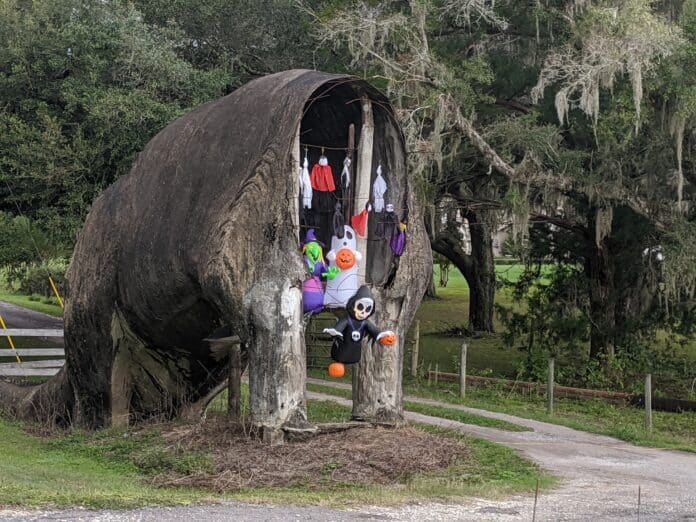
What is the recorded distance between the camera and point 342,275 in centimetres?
980

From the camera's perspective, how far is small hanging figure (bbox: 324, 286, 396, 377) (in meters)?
9.50

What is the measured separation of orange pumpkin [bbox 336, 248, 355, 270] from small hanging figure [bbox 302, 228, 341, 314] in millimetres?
56

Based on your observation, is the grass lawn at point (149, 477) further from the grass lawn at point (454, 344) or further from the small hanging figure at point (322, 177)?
the grass lawn at point (454, 344)

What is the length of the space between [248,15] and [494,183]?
22.2 feet

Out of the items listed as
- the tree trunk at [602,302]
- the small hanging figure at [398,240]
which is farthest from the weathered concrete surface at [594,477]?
the tree trunk at [602,302]

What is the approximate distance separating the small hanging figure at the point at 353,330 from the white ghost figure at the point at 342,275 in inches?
6.6

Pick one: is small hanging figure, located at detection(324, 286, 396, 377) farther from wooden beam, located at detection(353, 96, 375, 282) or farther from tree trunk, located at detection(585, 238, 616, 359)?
tree trunk, located at detection(585, 238, 616, 359)

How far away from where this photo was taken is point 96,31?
18.5 metres

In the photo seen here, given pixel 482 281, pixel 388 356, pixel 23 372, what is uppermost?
pixel 482 281

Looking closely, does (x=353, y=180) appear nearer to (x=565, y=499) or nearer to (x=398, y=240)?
(x=398, y=240)

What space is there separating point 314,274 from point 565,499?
3.14 m

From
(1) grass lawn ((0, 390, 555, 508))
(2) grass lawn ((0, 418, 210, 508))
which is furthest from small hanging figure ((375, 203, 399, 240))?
(2) grass lawn ((0, 418, 210, 508))

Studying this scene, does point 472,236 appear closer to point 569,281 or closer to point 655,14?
point 569,281

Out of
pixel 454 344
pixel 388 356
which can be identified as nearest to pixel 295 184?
pixel 388 356
